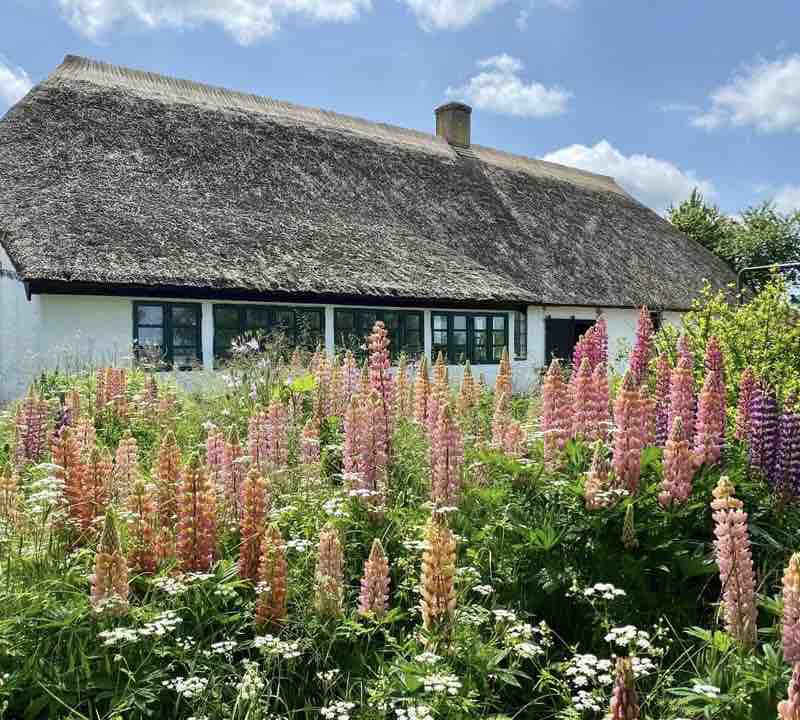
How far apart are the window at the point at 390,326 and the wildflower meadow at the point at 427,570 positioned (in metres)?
11.7

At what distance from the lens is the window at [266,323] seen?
1506cm

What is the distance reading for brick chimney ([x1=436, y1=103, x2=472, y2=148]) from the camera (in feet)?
90.5

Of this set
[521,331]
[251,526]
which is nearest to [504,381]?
[251,526]

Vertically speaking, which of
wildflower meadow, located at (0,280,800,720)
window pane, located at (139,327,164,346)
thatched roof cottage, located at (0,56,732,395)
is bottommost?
wildflower meadow, located at (0,280,800,720)

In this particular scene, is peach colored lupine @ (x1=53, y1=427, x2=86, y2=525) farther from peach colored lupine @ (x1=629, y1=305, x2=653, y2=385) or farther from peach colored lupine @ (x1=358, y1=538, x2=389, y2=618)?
peach colored lupine @ (x1=629, y1=305, x2=653, y2=385)

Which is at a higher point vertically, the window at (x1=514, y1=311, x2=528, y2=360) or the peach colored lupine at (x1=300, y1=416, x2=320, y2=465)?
the window at (x1=514, y1=311, x2=528, y2=360)

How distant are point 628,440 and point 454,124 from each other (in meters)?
25.9

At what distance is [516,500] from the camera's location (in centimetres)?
385

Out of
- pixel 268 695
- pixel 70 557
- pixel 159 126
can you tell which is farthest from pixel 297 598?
pixel 159 126

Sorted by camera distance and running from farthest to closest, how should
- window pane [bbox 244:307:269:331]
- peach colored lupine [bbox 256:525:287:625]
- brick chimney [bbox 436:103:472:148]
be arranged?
brick chimney [bbox 436:103:472:148] < window pane [bbox 244:307:269:331] < peach colored lupine [bbox 256:525:287:625]

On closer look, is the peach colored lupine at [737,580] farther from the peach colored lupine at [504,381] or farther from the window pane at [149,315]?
the window pane at [149,315]

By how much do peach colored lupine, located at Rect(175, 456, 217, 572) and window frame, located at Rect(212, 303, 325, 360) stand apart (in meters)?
11.7

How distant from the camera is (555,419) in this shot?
4.16 metres

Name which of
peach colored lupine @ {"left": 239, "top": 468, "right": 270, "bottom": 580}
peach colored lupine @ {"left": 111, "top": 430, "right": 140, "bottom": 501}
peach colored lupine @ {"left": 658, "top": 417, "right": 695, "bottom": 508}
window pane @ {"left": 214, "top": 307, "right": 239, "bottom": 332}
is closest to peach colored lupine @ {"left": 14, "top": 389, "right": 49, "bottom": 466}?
peach colored lupine @ {"left": 111, "top": 430, "right": 140, "bottom": 501}
